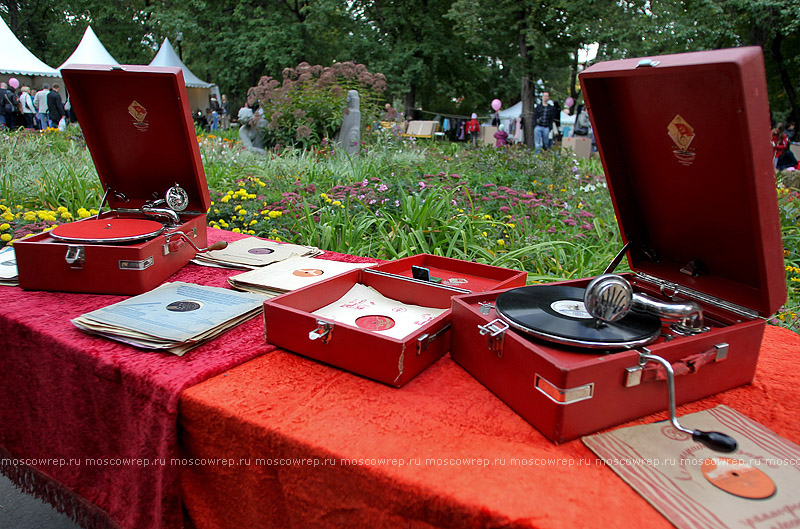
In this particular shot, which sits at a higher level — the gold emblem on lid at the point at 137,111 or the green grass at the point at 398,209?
the gold emblem on lid at the point at 137,111

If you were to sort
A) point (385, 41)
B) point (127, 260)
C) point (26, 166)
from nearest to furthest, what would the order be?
point (127, 260) < point (26, 166) < point (385, 41)

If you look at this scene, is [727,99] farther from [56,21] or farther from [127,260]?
A: [56,21]

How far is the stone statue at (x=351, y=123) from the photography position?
253 inches

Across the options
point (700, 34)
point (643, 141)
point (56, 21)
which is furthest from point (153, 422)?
point (56, 21)

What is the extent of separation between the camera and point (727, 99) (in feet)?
3.09

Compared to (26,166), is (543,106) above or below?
above

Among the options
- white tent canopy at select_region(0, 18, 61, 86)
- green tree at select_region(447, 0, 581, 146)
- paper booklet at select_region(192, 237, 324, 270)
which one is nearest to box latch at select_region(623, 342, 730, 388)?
paper booklet at select_region(192, 237, 324, 270)

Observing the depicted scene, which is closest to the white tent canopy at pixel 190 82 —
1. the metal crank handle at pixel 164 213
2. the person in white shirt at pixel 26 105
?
the person in white shirt at pixel 26 105

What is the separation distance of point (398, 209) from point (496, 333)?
279 centimetres

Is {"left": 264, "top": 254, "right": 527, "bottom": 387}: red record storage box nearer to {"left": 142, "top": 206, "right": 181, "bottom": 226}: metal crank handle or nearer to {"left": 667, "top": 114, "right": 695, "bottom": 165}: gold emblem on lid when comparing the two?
{"left": 667, "top": 114, "right": 695, "bottom": 165}: gold emblem on lid

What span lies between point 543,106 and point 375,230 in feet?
37.1

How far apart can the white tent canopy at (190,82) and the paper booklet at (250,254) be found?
16.2m

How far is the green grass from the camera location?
9.92 feet

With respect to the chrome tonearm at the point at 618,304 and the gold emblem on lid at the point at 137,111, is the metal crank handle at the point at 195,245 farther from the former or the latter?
the chrome tonearm at the point at 618,304
